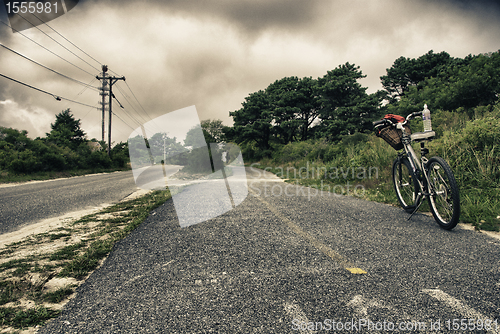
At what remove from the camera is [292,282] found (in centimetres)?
152

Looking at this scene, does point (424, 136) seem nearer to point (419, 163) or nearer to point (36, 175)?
point (419, 163)

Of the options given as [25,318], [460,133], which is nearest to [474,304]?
[25,318]

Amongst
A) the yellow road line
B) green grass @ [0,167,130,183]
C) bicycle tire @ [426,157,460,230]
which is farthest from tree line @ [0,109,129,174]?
bicycle tire @ [426,157,460,230]

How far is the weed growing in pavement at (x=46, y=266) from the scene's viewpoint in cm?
128

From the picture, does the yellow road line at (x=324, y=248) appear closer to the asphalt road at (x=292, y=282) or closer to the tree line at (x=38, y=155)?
the asphalt road at (x=292, y=282)

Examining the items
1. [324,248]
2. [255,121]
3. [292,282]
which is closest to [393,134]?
[324,248]

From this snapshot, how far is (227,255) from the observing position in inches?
79.0

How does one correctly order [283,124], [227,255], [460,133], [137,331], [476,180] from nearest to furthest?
[137,331]
[227,255]
[476,180]
[460,133]
[283,124]

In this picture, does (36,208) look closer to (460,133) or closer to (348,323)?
(348,323)

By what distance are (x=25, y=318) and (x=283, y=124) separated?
1106 inches

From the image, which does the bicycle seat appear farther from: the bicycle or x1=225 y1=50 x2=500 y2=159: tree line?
x1=225 y1=50 x2=500 y2=159: tree line

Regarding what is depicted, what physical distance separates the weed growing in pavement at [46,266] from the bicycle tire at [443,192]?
11.7 feet

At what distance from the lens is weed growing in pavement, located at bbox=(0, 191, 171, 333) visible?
128cm

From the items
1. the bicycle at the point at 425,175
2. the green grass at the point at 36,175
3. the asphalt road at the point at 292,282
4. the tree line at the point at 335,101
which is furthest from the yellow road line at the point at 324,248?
the tree line at the point at 335,101
